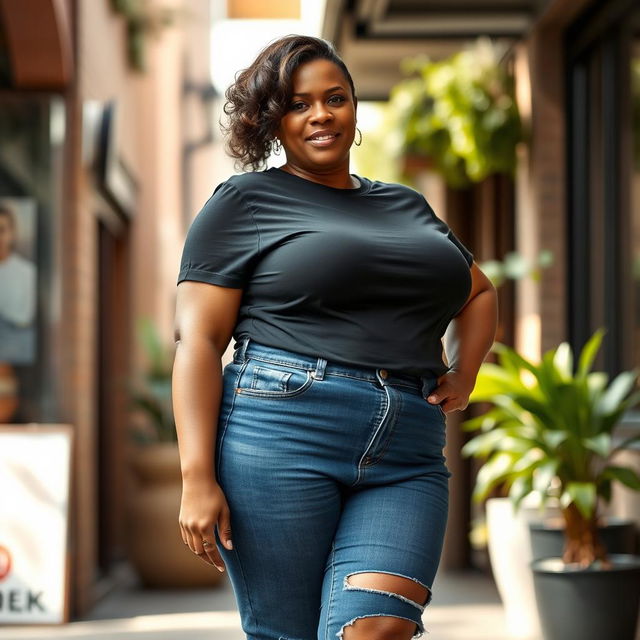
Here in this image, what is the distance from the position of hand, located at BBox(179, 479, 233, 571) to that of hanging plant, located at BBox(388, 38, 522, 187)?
4597 mm

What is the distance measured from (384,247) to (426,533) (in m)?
0.48

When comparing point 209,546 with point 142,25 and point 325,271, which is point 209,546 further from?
point 142,25

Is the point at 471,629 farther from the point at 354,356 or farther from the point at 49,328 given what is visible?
the point at 354,356

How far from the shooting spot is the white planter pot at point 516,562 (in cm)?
527

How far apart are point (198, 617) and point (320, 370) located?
14.2ft

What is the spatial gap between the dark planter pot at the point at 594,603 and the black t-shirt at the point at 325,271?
2.62m

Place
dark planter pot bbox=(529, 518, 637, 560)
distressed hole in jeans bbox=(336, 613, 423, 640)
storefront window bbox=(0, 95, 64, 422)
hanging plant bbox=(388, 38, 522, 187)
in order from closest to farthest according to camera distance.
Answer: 1. distressed hole in jeans bbox=(336, 613, 423, 640)
2. dark planter pot bbox=(529, 518, 637, 560)
3. storefront window bbox=(0, 95, 64, 422)
4. hanging plant bbox=(388, 38, 522, 187)

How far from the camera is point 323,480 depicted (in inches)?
82.0

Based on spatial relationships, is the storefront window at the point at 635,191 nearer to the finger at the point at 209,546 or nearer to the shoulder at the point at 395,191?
the shoulder at the point at 395,191

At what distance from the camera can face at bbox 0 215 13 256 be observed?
20.6 feet

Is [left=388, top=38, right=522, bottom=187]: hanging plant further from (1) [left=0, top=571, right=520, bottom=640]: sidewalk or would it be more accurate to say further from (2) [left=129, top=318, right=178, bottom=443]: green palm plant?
(2) [left=129, top=318, right=178, bottom=443]: green palm plant

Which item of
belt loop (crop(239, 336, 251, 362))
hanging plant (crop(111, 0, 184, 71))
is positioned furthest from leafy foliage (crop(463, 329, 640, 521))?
hanging plant (crop(111, 0, 184, 71))

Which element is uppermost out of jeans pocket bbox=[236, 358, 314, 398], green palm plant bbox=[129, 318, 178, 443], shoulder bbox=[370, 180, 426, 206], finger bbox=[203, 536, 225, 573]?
shoulder bbox=[370, 180, 426, 206]

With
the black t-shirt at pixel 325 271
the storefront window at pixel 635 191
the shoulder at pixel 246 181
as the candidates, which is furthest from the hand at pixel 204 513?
the storefront window at pixel 635 191
